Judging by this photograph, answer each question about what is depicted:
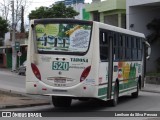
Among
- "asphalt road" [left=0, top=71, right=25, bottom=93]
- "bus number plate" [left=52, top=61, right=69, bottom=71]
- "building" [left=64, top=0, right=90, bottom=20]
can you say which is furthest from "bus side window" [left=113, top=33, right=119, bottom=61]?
"building" [left=64, top=0, right=90, bottom=20]

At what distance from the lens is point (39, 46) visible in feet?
53.6

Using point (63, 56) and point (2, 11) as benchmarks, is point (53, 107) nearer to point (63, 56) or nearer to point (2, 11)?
point (63, 56)

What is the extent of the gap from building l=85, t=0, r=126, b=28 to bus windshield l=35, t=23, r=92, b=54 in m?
29.1

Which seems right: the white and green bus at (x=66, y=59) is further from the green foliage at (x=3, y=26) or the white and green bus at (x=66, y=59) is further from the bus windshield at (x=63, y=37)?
the green foliage at (x=3, y=26)

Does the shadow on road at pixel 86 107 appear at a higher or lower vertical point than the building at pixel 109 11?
lower

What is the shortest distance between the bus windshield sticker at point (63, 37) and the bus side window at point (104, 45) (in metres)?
0.83

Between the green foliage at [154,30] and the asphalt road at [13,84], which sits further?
the green foliage at [154,30]

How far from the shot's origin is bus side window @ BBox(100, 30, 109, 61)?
16.8m

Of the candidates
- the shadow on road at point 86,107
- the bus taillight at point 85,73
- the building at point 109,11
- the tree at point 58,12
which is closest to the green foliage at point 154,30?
the building at point 109,11

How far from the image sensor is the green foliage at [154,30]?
4201cm

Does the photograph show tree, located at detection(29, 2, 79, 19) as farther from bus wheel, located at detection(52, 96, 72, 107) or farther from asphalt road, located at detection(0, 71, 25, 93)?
bus wheel, located at detection(52, 96, 72, 107)

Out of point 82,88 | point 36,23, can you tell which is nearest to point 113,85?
point 82,88

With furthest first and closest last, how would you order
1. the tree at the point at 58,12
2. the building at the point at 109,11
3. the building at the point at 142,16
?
the tree at the point at 58,12, the building at the point at 109,11, the building at the point at 142,16

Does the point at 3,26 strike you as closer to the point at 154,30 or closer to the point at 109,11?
the point at 109,11
